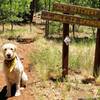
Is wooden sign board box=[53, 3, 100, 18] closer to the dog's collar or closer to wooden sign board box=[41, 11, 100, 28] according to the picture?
wooden sign board box=[41, 11, 100, 28]

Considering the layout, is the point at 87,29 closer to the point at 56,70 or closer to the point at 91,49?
the point at 91,49

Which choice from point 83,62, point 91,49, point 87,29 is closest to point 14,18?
point 87,29

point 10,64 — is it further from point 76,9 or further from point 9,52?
point 76,9

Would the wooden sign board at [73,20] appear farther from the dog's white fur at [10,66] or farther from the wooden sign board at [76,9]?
the dog's white fur at [10,66]

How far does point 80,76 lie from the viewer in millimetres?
8906

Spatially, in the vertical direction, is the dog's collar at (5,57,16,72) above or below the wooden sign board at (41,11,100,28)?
below

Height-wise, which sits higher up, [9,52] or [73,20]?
[73,20]

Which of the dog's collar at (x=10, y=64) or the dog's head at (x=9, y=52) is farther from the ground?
the dog's head at (x=9, y=52)

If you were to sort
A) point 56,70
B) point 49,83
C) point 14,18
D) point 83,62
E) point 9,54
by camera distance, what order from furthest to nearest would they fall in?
point 14,18
point 83,62
point 56,70
point 49,83
point 9,54

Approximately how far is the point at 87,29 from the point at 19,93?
20.4 meters

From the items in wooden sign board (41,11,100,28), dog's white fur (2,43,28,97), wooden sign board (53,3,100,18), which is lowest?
dog's white fur (2,43,28,97)

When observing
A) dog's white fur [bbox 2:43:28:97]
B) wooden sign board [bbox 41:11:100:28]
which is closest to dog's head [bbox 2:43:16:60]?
dog's white fur [bbox 2:43:28:97]

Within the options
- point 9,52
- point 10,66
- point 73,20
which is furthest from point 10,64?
point 73,20

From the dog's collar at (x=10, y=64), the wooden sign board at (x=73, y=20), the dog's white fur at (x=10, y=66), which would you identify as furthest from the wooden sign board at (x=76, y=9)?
the dog's collar at (x=10, y=64)
